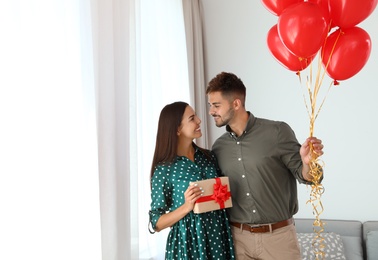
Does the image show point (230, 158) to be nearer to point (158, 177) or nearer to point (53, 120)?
point (158, 177)

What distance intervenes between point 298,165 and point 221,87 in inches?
20.8

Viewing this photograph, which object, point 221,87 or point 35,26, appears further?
point 221,87

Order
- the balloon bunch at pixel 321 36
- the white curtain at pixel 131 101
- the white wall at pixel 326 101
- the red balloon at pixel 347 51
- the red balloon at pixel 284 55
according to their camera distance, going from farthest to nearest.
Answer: the white wall at pixel 326 101 → the white curtain at pixel 131 101 → the red balloon at pixel 284 55 → the red balloon at pixel 347 51 → the balloon bunch at pixel 321 36

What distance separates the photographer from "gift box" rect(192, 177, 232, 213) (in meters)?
1.75

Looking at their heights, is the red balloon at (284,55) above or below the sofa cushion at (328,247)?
above

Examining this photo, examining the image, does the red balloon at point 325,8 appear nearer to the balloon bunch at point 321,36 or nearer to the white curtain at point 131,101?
the balloon bunch at point 321,36

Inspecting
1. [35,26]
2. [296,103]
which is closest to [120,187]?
[35,26]

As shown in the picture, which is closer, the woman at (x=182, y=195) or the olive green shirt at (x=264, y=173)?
the woman at (x=182, y=195)

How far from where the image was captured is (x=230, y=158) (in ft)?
6.55

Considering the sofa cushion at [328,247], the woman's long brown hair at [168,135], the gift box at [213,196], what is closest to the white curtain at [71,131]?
the woman's long brown hair at [168,135]

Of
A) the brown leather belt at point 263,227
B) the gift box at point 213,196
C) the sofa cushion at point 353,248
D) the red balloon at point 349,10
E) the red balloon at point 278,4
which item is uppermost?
the red balloon at point 278,4

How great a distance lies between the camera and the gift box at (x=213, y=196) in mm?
1751

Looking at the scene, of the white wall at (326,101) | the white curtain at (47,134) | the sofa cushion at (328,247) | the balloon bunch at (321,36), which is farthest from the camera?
the white wall at (326,101)

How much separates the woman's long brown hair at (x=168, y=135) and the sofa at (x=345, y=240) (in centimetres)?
153
